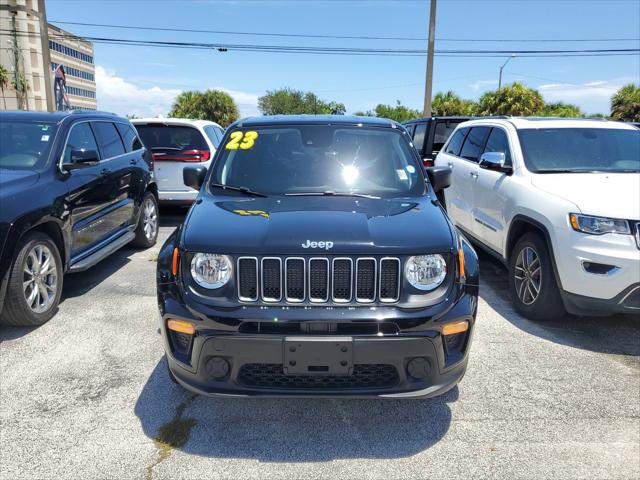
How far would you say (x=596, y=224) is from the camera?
403 centimetres

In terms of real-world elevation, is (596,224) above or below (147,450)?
above

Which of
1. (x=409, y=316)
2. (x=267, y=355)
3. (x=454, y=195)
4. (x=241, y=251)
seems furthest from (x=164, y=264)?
(x=454, y=195)

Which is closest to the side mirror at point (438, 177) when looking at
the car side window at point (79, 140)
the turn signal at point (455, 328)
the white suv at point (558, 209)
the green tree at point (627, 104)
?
the white suv at point (558, 209)

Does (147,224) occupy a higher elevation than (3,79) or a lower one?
lower

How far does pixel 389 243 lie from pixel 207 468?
150cm

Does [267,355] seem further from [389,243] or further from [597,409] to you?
[597,409]

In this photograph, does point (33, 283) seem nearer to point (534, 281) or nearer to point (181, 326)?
point (181, 326)

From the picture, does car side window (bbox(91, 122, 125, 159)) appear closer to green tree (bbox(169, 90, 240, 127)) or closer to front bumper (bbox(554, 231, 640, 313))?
front bumper (bbox(554, 231, 640, 313))

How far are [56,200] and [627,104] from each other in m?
33.0

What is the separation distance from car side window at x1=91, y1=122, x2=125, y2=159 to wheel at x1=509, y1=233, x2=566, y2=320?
4745mm

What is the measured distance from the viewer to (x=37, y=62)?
63.6 metres

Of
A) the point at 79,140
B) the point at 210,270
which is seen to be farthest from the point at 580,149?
the point at 79,140

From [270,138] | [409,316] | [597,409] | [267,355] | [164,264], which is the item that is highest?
[270,138]

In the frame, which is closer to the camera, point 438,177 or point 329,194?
point 329,194
